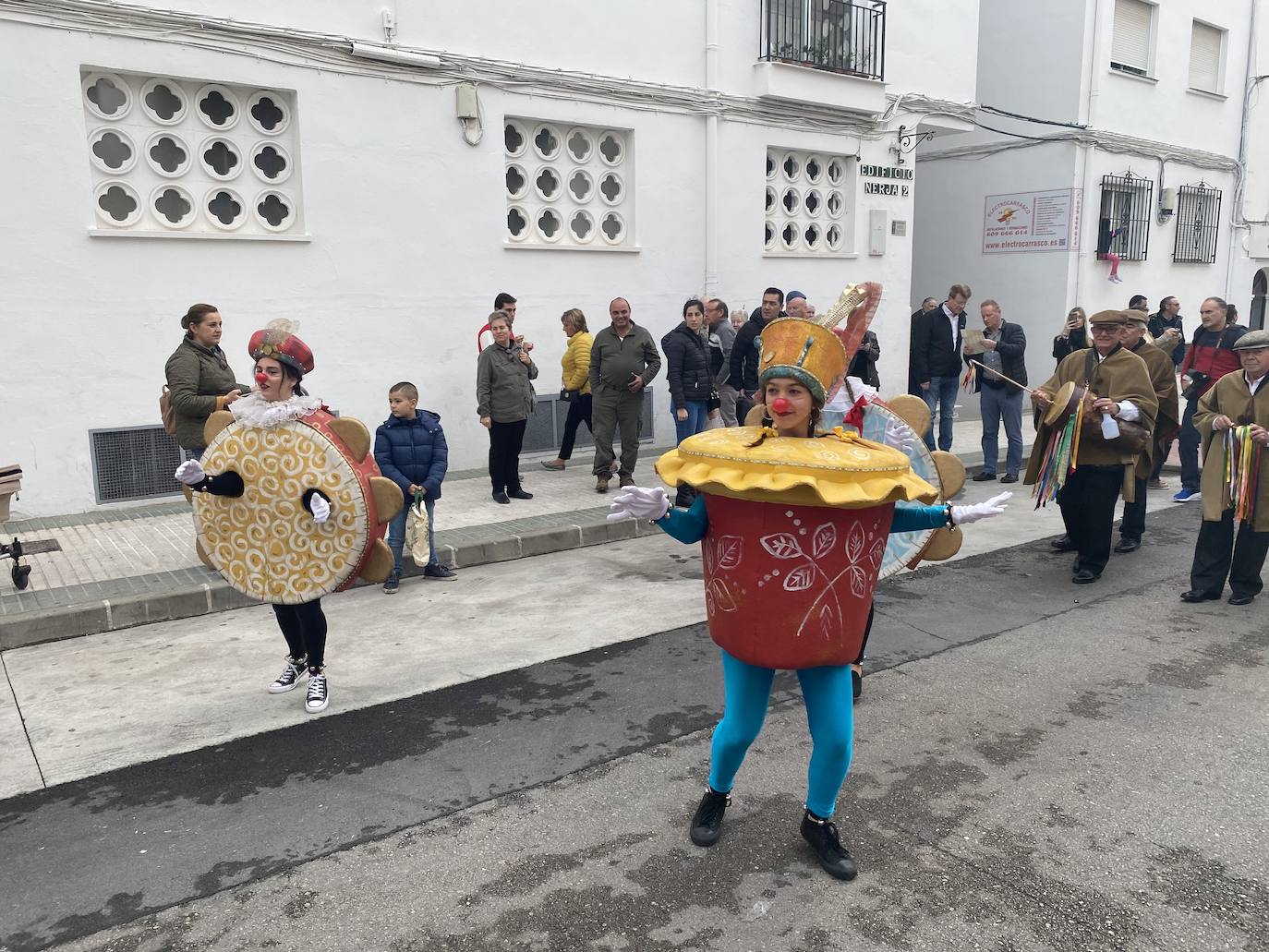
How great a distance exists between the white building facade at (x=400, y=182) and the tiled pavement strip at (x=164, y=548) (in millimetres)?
775

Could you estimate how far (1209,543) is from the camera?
256 inches

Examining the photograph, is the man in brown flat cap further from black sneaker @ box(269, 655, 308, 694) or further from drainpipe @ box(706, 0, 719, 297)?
drainpipe @ box(706, 0, 719, 297)

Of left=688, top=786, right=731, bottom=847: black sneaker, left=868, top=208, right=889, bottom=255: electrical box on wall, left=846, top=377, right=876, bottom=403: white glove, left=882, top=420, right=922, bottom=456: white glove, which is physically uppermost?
left=868, top=208, right=889, bottom=255: electrical box on wall

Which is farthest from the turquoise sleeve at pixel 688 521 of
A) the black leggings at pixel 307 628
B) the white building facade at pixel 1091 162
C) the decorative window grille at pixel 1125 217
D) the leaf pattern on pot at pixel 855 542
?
the decorative window grille at pixel 1125 217

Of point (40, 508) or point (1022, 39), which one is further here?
point (1022, 39)

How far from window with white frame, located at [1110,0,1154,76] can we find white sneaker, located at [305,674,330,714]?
17561mm

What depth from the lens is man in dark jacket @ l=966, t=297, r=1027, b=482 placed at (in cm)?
1084

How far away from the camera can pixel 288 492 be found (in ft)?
14.5

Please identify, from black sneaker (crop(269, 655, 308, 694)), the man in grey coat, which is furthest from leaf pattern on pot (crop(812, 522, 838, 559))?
the man in grey coat

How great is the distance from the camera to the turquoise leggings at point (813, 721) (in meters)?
3.29

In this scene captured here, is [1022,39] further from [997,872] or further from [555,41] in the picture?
[997,872]

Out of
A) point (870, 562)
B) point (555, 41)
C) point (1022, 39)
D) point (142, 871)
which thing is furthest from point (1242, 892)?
point (1022, 39)

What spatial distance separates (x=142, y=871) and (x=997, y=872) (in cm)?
292

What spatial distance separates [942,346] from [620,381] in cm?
407
